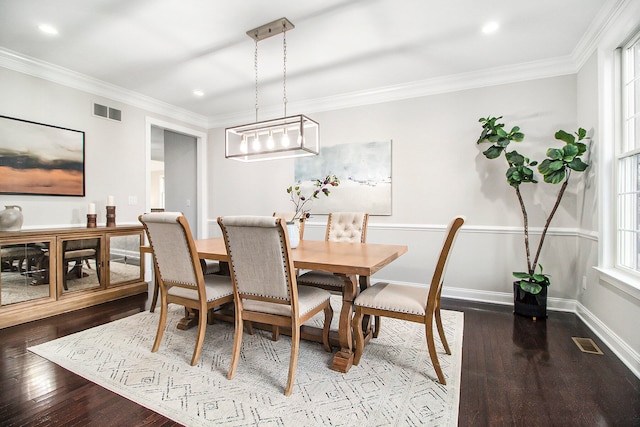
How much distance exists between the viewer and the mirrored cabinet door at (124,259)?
3463 mm

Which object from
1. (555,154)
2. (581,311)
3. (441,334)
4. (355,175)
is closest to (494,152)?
(555,154)

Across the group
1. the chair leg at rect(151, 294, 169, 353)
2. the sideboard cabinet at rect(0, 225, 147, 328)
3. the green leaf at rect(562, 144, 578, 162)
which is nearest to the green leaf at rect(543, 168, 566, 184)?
the green leaf at rect(562, 144, 578, 162)

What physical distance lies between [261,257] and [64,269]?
101 inches

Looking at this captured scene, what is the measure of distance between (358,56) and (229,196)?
308 centimetres

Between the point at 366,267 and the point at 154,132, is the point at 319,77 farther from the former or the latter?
the point at 154,132

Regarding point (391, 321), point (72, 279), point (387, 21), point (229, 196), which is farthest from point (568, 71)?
point (72, 279)

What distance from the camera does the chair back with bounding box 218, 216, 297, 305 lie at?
65.9 inches

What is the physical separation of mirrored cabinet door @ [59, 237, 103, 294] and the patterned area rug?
0.83 m

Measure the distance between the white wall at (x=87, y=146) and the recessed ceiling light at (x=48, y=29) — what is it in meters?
0.85

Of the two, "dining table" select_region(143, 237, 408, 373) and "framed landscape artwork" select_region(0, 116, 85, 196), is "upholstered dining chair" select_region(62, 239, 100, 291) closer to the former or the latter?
"framed landscape artwork" select_region(0, 116, 85, 196)

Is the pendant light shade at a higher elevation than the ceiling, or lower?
lower

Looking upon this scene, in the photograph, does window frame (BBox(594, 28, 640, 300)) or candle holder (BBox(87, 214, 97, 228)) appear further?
candle holder (BBox(87, 214, 97, 228))

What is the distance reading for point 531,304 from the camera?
2920 millimetres

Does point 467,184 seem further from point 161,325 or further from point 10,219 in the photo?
point 10,219
